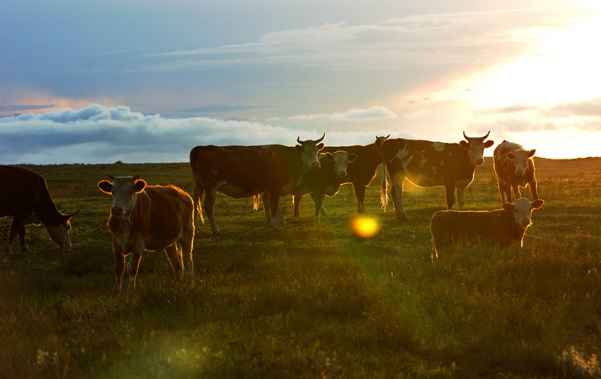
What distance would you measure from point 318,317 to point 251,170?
415 inches

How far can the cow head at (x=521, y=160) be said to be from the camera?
18.4m

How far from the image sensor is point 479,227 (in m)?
10.9

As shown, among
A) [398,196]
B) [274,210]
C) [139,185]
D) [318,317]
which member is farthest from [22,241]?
[398,196]

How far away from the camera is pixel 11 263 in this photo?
12344 mm

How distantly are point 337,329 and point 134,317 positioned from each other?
8.42ft

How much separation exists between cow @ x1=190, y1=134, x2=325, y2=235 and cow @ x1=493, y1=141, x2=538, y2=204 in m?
6.75

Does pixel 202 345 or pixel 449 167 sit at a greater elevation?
pixel 449 167

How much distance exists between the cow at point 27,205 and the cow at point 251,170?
3.95 m

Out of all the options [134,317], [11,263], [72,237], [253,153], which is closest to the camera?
[134,317]

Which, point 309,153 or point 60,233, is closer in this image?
point 60,233

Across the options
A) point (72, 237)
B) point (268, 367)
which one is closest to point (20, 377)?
point (268, 367)

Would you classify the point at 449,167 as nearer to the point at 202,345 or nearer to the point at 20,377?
the point at 202,345

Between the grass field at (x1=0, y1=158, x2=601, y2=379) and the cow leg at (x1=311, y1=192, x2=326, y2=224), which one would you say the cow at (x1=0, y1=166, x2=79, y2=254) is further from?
the cow leg at (x1=311, y1=192, x2=326, y2=224)

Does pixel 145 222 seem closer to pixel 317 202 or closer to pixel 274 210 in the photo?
pixel 274 210
